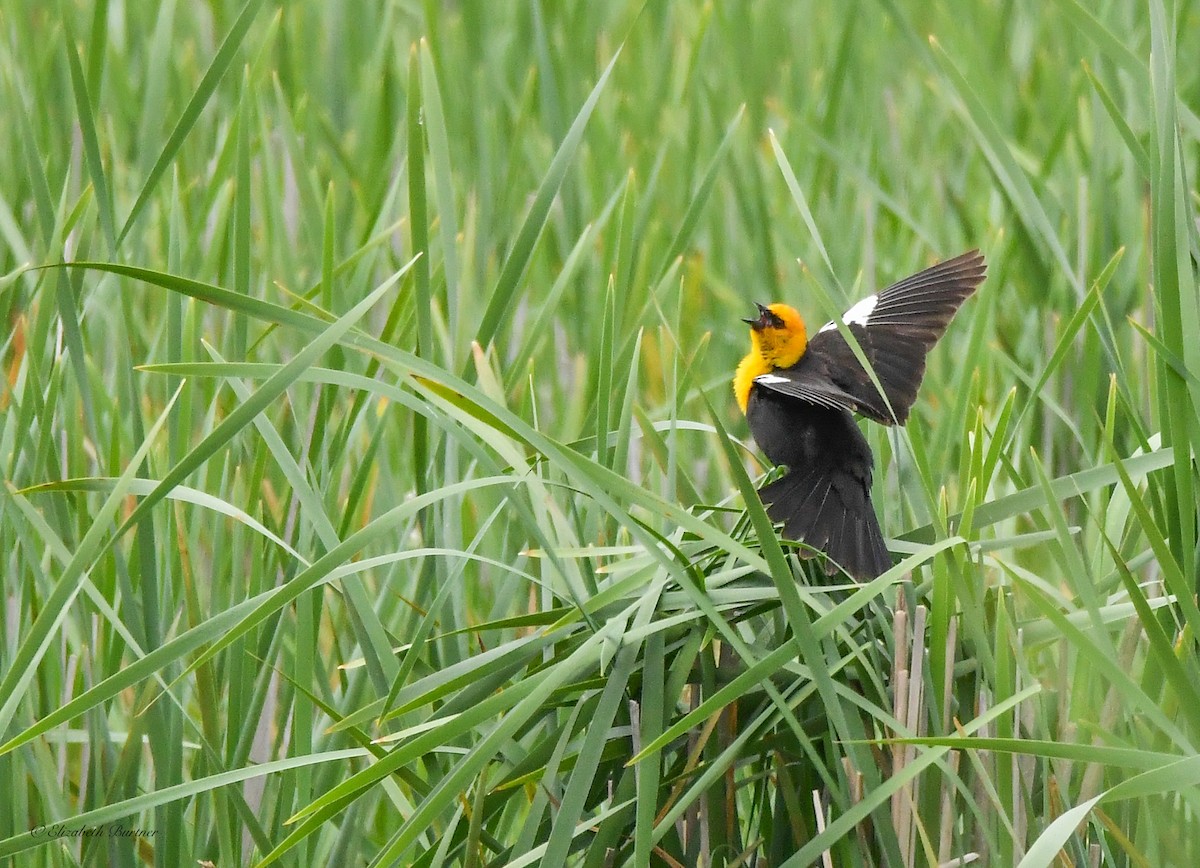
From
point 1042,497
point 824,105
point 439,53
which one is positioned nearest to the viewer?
point 1042,497

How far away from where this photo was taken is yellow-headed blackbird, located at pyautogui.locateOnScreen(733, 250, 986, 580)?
5.13 ft

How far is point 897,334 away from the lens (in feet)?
6.75

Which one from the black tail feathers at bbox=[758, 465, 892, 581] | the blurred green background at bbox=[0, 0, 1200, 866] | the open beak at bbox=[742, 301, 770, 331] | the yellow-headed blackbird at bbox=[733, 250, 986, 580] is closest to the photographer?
the blurred green background at bbox=[0, 0, 1200, 866]

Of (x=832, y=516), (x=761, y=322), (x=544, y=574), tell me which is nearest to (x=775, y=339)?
(x=761, y=322)

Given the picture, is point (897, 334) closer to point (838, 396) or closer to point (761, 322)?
point (761, 322)

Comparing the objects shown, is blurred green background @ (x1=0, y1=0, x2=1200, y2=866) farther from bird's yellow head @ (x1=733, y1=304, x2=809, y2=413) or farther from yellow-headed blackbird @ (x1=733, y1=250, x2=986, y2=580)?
bird's yellow head @ (x1=733, y1=304, x2=809, y2=413)

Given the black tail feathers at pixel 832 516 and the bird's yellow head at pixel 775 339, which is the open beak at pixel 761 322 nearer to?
the bird's yellow head at pixel 775 339

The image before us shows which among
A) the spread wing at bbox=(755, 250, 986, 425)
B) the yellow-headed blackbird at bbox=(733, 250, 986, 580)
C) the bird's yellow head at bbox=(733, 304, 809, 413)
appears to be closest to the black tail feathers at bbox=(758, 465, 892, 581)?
the yellow-headed blackbird at bbox=(733, 250, 986, 580)

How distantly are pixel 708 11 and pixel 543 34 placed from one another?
36 cm

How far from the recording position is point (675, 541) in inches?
52.8

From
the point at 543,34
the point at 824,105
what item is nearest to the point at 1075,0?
the point at 543,34

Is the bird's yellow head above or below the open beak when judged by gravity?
below

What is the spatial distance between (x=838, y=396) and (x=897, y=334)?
0.45 m

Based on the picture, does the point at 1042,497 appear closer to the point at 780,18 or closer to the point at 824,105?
the point at 824,105
